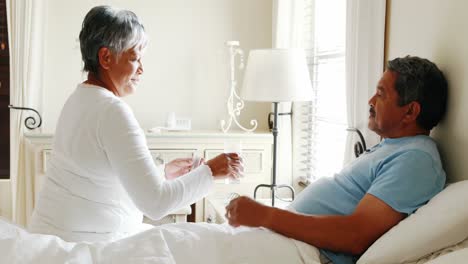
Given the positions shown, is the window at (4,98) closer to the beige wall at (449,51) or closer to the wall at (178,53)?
the wall at (178,53)

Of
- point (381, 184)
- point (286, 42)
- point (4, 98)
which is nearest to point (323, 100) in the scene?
point (286, 42)

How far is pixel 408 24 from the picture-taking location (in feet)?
5.83

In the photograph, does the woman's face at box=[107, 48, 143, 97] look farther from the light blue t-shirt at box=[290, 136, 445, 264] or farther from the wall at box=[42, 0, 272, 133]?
the wall at box=[42, 0, 272, 133]

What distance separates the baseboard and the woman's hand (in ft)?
6.82

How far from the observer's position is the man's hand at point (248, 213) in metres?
1.47

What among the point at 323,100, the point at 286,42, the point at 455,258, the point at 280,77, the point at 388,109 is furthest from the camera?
the point at 286,42

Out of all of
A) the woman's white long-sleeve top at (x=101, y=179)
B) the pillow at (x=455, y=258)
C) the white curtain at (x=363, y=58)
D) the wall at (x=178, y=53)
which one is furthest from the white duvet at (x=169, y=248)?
the wall at (x=178, y=53)

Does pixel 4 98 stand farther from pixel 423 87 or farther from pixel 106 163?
pixel 423 87

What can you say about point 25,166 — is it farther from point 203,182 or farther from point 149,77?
point 203,182

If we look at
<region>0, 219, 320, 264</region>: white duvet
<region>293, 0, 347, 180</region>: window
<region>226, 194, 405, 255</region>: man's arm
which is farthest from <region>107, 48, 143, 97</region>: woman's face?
<region>293, 0, 347, 180</region>: window

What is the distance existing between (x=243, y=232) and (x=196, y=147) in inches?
65.8

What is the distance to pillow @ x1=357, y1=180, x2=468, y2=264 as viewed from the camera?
1.23 m

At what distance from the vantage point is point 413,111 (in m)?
1.56

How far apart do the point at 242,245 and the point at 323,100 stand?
5.50 feet
